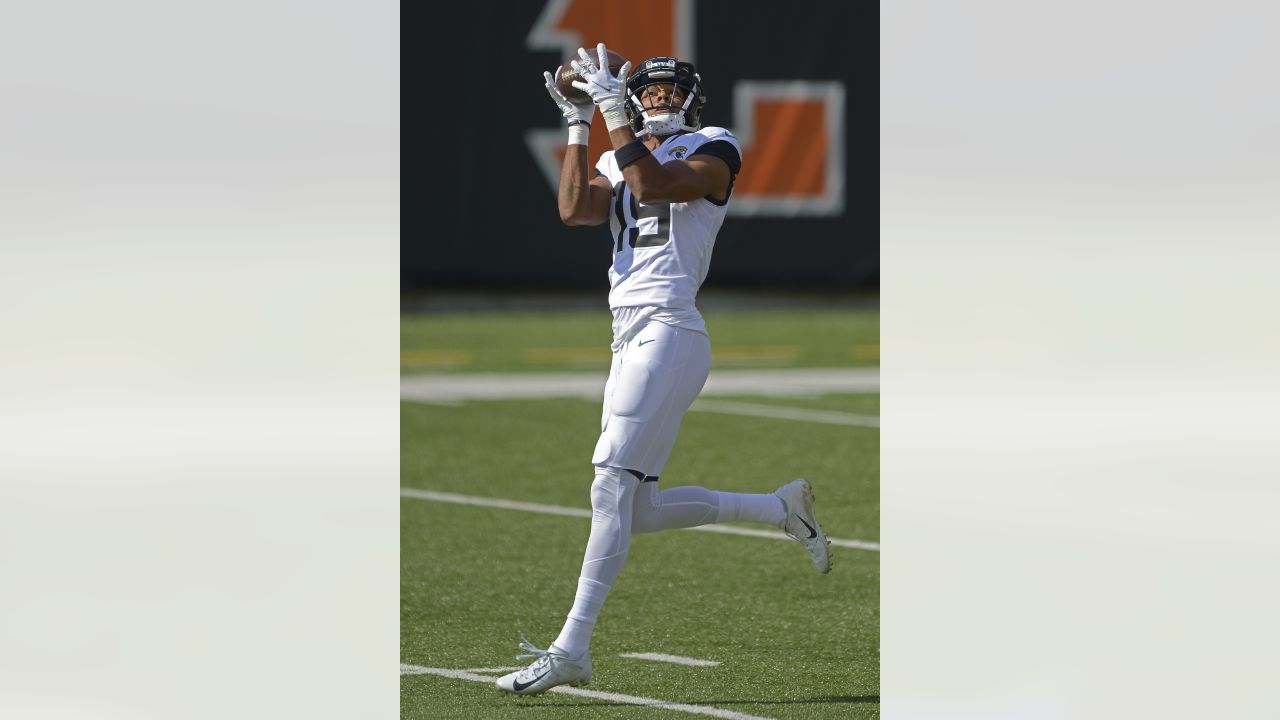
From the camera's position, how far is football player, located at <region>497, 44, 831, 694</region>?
18.0 ft

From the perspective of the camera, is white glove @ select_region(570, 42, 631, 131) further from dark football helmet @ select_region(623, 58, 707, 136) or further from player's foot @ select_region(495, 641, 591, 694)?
player's foot @ select_region(495, 641, 591, 694)

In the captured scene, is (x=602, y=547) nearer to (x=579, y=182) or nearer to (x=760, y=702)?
(x=760, y=702)

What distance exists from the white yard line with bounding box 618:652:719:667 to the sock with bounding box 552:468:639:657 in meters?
0.59

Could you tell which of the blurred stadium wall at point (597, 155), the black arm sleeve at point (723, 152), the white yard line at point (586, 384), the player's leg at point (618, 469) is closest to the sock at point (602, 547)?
the player's leg at point (618, 469)

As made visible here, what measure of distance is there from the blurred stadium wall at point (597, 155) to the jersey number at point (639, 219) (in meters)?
13.9

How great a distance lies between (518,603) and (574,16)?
13666 millimetres

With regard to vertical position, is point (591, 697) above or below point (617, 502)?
below

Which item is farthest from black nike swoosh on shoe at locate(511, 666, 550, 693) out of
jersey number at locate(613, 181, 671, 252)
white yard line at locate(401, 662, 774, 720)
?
jersey number at locate(613, 181, 671, 252)

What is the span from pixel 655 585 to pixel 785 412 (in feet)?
17.5
